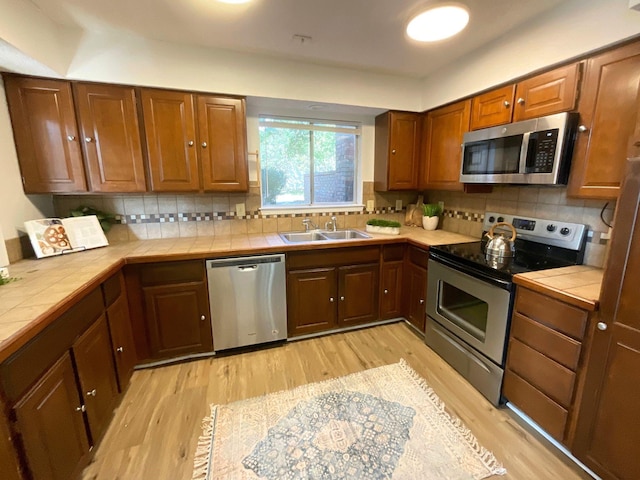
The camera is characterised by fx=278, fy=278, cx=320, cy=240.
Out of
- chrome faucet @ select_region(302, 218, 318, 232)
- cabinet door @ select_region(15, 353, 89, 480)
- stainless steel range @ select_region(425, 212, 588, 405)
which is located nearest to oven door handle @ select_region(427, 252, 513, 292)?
stainless steel range @ select_region(425, 212, 588, 405)

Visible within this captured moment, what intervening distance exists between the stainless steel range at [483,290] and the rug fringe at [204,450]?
1.76 metres

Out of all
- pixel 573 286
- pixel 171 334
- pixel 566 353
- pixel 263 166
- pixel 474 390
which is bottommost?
pixel 474 390

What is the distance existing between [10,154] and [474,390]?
355 centimetres

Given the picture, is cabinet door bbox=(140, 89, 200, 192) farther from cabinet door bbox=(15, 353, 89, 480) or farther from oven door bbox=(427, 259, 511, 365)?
oven door bbox=(427, 259, 511, 365)

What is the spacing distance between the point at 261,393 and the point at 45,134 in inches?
92.6

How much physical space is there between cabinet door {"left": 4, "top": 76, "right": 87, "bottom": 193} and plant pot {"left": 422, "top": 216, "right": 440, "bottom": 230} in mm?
3079

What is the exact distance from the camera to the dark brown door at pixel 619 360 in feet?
3.79

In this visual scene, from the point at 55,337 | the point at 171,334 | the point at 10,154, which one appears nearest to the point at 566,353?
the point at 55,337

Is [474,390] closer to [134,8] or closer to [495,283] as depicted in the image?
[495,283]

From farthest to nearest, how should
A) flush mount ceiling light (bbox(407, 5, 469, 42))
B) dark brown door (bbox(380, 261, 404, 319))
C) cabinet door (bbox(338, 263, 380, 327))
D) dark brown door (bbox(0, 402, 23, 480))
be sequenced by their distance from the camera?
dark brown door (bbox(380, 261, 404, 319)) < cabinet door (bbox(338, 263, 380, 327)) < flush mount ceiling light (bbox(407, 5, 469, 42)) < dark brown door (bbox(0, 402, 23, 480))

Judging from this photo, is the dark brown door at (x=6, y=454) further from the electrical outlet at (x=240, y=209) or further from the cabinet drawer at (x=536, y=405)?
the cabinet drawer at (x=536, y=405)

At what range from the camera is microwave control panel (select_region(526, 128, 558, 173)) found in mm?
1677

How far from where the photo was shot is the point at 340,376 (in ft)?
6.84

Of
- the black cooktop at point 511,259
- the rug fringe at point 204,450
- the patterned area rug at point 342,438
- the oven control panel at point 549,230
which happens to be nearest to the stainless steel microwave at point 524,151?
the oven control panel at point 549,230
